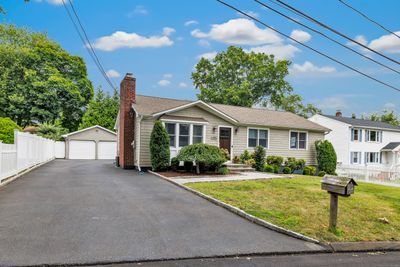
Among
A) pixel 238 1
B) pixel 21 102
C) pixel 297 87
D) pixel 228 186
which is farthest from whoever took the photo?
pixel 297 87

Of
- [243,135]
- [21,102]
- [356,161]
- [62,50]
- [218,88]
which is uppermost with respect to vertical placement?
[62,50]

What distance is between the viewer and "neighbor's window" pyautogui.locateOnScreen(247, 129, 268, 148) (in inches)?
844

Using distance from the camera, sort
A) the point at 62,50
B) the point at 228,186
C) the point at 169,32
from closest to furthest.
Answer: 1. the point at 228,186
2. the point at 169,32
3. the point at 62,50

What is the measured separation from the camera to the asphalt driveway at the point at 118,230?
15.7 feet

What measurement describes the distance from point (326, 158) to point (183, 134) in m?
11.4

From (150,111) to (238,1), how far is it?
30.1 ft

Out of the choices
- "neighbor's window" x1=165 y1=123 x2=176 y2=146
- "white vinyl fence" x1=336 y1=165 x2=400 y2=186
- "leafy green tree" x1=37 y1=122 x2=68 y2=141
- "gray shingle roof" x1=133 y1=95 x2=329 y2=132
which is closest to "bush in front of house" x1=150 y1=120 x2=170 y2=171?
"neighbor's window" x1=165 y1=123 x2=176 y2=146

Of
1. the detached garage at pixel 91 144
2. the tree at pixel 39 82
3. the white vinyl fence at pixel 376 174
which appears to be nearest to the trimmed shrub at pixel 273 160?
the white vinyl fence at pixel 376 174

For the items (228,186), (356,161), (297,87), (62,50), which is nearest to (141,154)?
(228,186)

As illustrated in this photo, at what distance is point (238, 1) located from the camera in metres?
9.95

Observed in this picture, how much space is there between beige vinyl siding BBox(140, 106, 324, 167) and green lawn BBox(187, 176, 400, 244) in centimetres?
627

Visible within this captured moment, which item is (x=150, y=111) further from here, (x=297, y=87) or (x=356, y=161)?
(x=297, y=87)

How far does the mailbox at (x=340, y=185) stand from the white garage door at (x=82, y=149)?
2992cm

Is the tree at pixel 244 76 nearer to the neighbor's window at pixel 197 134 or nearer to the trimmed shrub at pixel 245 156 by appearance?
the trimmed shrub at pixel 245 156
